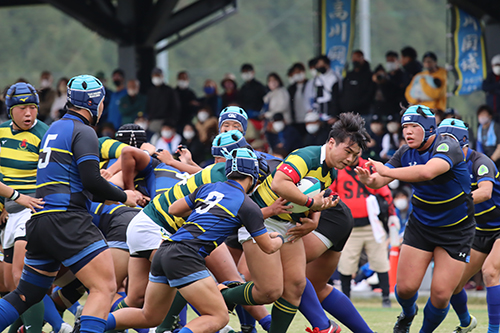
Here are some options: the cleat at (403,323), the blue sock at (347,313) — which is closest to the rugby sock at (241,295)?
the blue sock at (347,313)

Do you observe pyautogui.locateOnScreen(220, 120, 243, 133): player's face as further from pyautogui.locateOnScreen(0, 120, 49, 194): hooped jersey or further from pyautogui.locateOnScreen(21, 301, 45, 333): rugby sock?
pyautogui.locateOnScreen(21, 301, 45, 333): rugby sock

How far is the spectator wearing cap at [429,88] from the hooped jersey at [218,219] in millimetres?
7570

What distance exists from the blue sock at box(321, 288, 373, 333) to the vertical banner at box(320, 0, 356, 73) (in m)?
8.22

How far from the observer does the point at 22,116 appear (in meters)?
6.11

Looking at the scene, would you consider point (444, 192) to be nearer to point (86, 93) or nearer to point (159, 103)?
point (86, 93)

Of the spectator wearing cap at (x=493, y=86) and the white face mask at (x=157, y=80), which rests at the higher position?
the white face mask at (x=157, y=80)

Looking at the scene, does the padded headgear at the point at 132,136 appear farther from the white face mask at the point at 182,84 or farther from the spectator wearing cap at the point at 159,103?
the white face mask at the point at 182,84

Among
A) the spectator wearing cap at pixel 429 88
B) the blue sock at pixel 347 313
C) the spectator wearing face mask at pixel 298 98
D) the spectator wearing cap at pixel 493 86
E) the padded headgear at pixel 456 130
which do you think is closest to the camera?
the blue sock at pixel 347 313

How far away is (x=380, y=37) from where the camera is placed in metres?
32.8

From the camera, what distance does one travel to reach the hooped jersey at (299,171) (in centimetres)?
534

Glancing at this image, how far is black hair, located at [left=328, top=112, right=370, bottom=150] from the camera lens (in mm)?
5297

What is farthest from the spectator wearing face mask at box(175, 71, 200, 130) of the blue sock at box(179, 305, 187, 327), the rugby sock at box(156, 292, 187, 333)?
the rugby sock at box(156, 292, 187, 333)

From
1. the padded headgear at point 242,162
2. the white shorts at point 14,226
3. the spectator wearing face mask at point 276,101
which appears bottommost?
the white shorts at point 14,226

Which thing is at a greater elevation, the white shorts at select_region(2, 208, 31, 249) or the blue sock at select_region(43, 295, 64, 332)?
the white shorts at select_region(2, 208, 31, 249)
